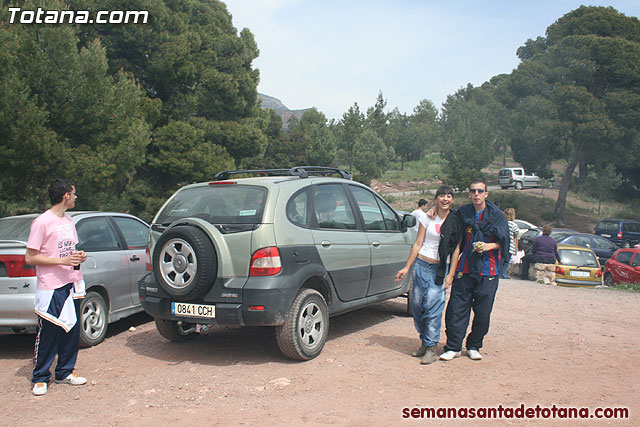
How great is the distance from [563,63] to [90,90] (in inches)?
1365

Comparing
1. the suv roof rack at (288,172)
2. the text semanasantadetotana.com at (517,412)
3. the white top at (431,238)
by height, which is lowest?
the text semanasantadetotana.com at (517,412)

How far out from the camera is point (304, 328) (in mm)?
5641

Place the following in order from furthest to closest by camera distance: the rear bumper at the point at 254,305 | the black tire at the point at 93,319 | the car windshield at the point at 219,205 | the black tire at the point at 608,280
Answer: the black tire at the point at 608,280, the black tire at the point at 93,319, the car windshield at the point at 219,205, the rear bumper at the point at 254,305

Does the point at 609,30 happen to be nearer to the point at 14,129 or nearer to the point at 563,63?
the point at 563,63

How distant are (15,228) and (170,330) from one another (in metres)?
2.31

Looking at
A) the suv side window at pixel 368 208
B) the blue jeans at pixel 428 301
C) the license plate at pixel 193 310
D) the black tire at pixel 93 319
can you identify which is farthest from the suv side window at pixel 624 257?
the black tire at pixel 93 319

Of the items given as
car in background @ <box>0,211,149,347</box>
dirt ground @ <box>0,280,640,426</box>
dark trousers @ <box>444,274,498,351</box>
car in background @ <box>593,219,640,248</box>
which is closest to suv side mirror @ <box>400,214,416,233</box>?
dirt ground @ <box>0,280,640,426</box>

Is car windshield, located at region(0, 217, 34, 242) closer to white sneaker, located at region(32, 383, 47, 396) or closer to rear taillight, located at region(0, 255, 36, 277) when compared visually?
rear taillight, located at region(0, 255, 36, 277)

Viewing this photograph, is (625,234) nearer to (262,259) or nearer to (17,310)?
(262,259)

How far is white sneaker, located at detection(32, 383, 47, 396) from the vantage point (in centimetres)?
484

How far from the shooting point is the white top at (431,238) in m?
5.77

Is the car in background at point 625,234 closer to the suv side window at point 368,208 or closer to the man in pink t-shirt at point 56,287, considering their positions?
the suv side window at point 368,208

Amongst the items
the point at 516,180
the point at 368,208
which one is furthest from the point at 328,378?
the point at 516,180

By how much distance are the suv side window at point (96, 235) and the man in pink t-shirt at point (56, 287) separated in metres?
1.72
